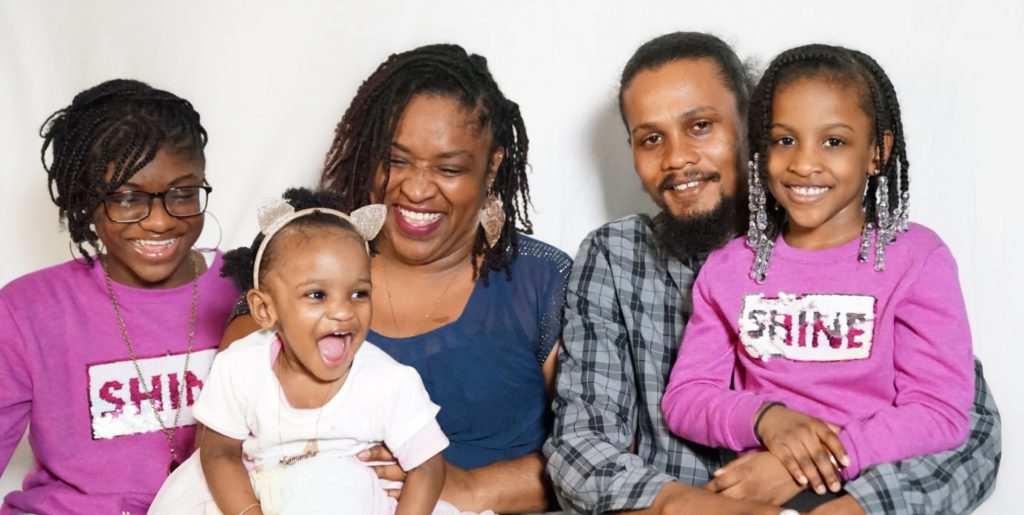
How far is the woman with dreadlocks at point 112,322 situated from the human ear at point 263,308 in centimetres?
32

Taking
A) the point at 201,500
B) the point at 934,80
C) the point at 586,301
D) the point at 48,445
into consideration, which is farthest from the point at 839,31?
the point at 48,445

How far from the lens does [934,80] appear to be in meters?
2.80

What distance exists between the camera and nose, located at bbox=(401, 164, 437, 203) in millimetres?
2387

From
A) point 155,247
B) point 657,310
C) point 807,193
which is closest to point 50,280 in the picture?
point 155,247

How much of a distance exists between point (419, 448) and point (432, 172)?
22.9 inches

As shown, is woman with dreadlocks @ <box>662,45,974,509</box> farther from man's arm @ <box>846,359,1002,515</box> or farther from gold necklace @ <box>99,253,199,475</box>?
gold necklace @ <box>99,253,199,475</box>

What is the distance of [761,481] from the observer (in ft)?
6.73

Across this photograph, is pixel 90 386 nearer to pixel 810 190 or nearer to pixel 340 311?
pixel 340 311

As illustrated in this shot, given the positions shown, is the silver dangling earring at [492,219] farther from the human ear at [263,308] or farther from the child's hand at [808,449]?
the child's hand at [808,449]

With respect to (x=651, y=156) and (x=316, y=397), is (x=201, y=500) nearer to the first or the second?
(x=316, y=397)

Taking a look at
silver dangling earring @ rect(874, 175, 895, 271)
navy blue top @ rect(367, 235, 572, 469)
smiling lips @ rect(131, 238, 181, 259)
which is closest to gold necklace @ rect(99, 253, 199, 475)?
smiling lips @ rect(131, 238, 181, 259)

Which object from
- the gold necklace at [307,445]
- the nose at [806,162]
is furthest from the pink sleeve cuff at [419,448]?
the nose at [806,162]

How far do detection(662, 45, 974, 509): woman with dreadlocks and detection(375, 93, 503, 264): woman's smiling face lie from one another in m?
0.53

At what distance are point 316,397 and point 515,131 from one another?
0.83 metres
